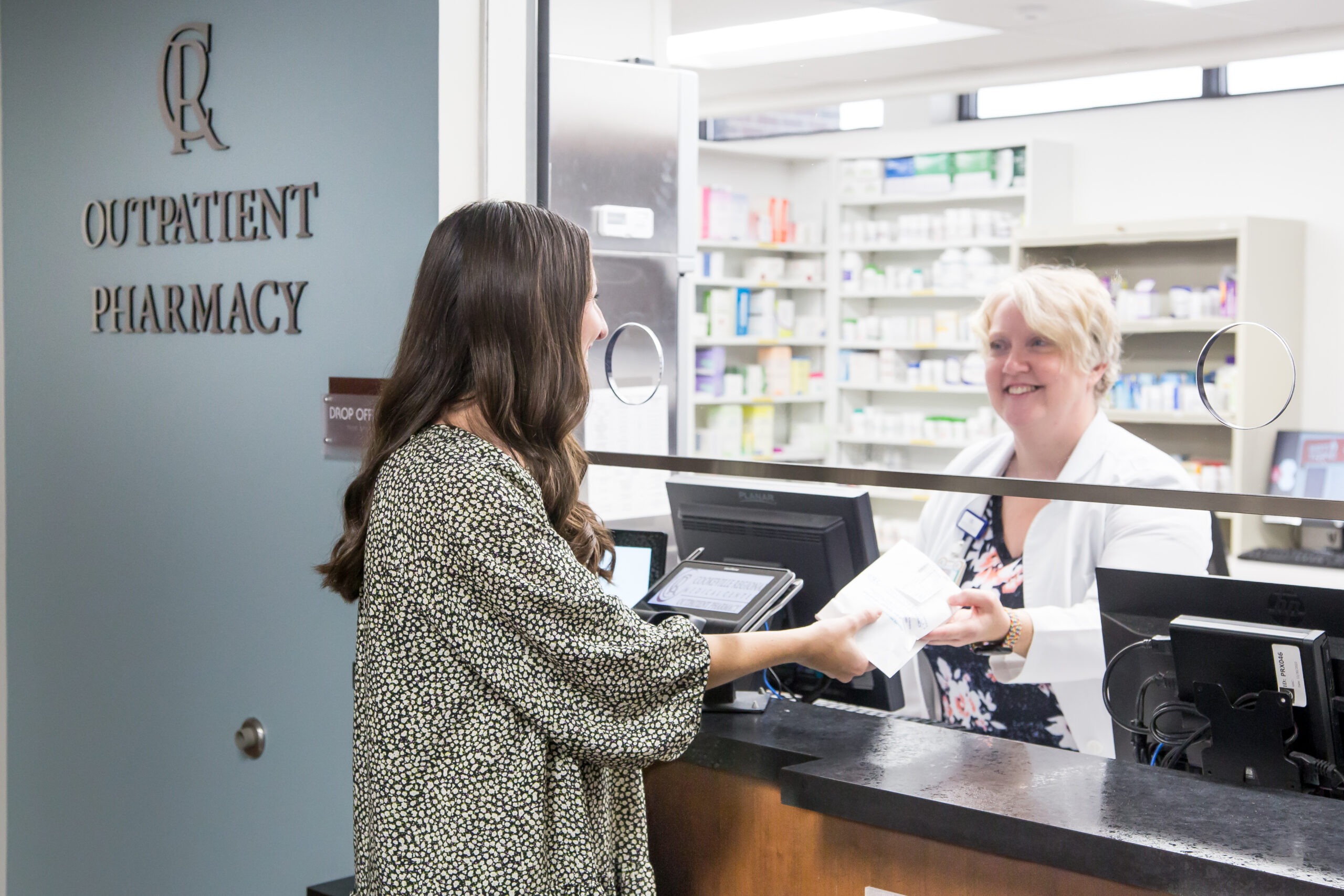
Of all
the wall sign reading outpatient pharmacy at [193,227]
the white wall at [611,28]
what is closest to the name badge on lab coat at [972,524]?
the white wall at [611,28]

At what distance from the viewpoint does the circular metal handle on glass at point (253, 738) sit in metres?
2.73

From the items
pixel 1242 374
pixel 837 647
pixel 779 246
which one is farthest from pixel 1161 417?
pixel 779 246

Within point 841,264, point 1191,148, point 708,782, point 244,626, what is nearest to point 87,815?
point 244,626

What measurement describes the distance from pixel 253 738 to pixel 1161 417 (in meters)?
1.99

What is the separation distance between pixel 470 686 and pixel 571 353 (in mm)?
416

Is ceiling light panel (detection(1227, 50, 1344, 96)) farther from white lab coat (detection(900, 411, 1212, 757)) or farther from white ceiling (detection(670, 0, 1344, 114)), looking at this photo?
white lab coat (detection(900, 411, 1212, 757))

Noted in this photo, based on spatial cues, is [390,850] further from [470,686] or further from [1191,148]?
[1191,148]

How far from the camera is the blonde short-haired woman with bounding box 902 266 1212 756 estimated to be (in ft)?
7.36

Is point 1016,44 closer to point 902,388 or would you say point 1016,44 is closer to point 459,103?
point 459,103

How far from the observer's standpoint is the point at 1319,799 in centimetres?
154

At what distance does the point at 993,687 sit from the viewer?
8.23ft

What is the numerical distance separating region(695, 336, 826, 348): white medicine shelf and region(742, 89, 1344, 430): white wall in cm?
162

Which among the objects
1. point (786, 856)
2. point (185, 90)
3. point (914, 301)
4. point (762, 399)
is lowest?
point (786, 856)

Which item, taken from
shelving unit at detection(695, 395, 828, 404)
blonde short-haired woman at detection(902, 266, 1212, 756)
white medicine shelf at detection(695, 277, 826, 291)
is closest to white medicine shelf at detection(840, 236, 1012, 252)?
white medicine shelf at detection(695, 277, 826, 291)
